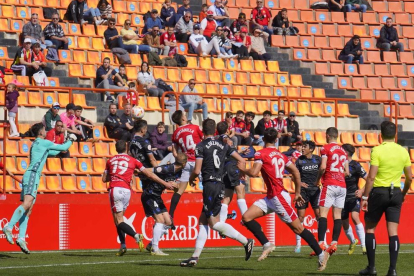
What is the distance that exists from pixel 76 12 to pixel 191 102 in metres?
5.04

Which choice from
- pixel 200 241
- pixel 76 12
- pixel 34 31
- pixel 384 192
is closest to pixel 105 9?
pixel 76 12

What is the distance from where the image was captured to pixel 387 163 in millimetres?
12672

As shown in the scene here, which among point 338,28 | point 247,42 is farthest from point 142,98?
point 338,28

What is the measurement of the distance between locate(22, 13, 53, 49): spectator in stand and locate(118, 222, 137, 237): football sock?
9.71 metres

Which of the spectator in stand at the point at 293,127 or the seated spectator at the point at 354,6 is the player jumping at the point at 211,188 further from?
the seated spectator at the point at 354,6

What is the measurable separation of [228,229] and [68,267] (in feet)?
8.19

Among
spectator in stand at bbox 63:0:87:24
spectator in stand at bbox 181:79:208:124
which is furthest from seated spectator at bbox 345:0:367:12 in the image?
spectator in stand at bbox 63:0:87:24

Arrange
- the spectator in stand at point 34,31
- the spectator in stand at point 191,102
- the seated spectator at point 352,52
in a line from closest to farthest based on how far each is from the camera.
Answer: the spectator in stand at point 191,102 → the spectator in stand at point 34,31 → the seated spectator at point 352,52

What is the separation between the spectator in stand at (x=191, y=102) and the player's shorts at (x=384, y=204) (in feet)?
36.9

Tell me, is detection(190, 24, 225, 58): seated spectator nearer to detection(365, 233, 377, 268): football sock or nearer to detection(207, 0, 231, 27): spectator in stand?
detection(207, 0, 231, 27): spectator in stand

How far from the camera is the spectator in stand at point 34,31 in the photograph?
24.4 metres

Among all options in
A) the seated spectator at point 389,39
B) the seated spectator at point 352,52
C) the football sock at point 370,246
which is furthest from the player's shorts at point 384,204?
the seated spectator at point 389,39

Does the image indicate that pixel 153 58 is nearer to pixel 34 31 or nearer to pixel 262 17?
pixel 34 31

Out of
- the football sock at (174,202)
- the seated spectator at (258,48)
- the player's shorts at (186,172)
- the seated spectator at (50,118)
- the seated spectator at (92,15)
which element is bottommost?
the football sock at (174,202)
